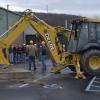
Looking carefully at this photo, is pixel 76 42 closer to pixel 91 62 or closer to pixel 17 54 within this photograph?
pixel 91 62

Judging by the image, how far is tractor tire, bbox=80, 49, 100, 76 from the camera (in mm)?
22359

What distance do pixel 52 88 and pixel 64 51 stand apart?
677cm

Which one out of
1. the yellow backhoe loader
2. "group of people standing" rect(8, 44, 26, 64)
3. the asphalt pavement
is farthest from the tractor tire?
"group of people standing" rect(8, 44, 26, 64)

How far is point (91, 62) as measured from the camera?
74.1ft

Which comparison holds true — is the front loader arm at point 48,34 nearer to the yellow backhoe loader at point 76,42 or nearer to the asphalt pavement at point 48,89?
the yellow backhoe loader at point 76,42

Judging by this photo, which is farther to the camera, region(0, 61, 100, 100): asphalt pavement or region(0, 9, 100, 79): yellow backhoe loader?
region(0, 9, 100, 79): yellow backhoe loader

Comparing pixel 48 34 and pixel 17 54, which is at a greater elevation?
pixel 48 34

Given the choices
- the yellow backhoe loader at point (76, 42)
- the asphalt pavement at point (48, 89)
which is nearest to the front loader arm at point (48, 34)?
the yellow backhoe loader at point (76, 42)

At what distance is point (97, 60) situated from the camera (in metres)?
22.8

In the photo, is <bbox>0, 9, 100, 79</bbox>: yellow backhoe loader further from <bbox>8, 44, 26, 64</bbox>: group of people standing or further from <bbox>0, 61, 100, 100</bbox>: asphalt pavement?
<bbox>8, 44, 26, 64</bbox>: group of people standing

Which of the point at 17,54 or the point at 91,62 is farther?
the point at 17,54

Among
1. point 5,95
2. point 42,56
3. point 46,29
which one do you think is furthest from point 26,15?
point 5,95

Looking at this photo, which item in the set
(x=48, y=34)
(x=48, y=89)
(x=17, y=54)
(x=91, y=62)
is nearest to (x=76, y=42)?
(x=91, y=62)

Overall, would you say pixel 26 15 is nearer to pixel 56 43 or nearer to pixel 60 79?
pixel 56 43
